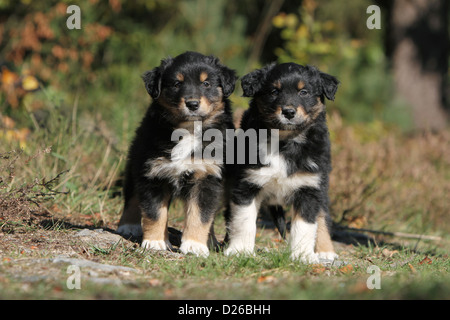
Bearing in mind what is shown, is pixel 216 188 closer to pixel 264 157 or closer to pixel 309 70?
pixel 264 157

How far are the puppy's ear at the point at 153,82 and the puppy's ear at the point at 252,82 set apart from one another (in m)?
0.76

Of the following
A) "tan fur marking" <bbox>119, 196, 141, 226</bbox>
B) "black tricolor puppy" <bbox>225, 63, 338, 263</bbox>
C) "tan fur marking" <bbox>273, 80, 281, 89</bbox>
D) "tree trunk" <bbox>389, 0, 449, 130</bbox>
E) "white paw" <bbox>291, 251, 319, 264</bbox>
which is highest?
"tree trunk" <bbox>389, 0, 449, 130</bbox>

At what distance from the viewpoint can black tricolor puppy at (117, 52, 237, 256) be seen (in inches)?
191

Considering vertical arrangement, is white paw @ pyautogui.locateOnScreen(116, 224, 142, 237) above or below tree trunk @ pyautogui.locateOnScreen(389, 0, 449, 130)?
below

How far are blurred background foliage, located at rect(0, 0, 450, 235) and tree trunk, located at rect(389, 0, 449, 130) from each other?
0.19 m

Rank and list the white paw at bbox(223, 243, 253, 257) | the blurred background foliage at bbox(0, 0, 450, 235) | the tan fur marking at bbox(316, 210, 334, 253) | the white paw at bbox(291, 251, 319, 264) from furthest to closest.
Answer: the blurred background foliage at bbox(0, 0, 450, 235) → the tan fur marking at bbox(316, 210, 334, 253) → the white paw at bbox(223, 243, 253, 257) → the white paw at bbox(291, 251, 319, 264)

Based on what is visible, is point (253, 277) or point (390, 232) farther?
point (390, 232)

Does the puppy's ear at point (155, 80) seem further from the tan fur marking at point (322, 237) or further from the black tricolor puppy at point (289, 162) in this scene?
the tan fur marking at point (322, 237)

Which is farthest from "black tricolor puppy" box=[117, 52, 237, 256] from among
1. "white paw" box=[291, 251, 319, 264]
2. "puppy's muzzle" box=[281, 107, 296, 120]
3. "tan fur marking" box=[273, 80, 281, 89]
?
"white paw" box=[291, 251, 319, 264]

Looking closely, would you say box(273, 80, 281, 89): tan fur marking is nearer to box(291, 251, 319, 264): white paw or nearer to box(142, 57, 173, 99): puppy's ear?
box(142, 57, 173, 99): puppy's ear

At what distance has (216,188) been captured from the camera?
4887 mm

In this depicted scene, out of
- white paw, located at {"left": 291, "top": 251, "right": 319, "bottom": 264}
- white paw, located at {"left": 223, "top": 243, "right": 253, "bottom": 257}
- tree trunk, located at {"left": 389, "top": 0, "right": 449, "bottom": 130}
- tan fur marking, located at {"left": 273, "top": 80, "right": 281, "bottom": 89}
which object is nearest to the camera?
white paw, located at {"left": 291, "top": 251, "right": 319, "bottom": 264}
